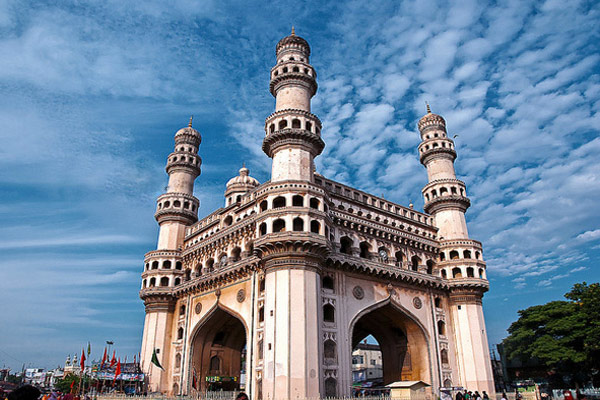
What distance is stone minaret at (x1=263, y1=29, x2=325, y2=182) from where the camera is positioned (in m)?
33.9

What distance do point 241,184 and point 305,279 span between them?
1072 inches

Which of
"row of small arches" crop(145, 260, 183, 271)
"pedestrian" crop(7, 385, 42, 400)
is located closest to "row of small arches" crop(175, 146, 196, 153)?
"row of small arches" crop(145, 260, 183, 271)

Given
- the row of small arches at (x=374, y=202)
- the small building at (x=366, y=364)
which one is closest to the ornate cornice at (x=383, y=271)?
the row of small arches at (x=374, y=202)

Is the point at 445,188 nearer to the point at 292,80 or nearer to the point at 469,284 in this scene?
the point at 469,284

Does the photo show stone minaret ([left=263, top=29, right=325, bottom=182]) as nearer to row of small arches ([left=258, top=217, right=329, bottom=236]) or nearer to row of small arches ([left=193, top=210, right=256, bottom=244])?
row of small arches ([left=258, top=217, right=329, bottom=236])

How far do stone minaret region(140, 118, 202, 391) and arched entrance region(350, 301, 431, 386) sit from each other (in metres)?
17.1

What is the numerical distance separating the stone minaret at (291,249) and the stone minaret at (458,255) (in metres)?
15.3

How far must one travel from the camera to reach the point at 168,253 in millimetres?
44500

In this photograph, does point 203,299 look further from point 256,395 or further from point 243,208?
point 256,395

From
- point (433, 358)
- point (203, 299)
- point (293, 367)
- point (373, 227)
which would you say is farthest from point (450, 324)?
point (203, 299)

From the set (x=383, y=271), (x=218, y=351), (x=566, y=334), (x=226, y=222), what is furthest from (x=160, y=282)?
(x=566, y=334)

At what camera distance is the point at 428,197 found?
45906 mm

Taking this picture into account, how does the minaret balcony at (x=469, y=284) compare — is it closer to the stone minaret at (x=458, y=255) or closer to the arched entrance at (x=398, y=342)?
the stone minaret at (x=458, y=255)

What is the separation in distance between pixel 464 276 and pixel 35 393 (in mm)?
38250
